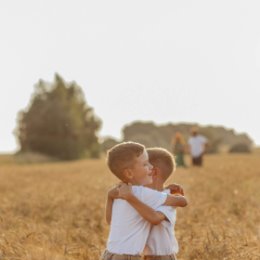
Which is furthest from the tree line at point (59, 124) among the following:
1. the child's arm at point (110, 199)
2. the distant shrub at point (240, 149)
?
the child's arm at point (110, 199)

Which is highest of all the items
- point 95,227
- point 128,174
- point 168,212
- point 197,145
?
point 197,145

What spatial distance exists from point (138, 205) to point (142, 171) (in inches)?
9.2

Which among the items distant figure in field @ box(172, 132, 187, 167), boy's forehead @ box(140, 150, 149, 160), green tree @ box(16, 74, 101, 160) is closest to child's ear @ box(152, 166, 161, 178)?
boy's forehead @ box(140, 150, 149, 160)

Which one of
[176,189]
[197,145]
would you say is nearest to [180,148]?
[197,145]

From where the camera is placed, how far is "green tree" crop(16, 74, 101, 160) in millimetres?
64188

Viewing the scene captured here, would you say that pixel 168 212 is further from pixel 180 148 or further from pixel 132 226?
pixel 180 148

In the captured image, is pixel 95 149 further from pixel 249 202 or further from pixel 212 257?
pixel 212 257

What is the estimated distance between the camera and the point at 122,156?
434cm

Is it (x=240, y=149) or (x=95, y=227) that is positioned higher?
(x=240, y=149)

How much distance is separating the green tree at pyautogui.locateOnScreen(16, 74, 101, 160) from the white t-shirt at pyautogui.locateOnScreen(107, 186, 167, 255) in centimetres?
5850

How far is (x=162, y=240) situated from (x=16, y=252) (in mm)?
1086

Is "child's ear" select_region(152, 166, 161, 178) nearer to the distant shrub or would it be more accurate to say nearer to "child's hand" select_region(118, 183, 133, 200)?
"child's hand" select_region(118, 183, 133, 200)

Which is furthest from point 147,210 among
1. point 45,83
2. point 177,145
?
point 45,83

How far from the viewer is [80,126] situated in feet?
219
